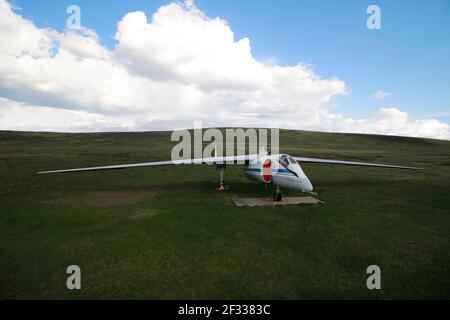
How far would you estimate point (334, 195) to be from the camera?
61.2ft

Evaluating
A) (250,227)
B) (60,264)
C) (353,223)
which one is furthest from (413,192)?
(60,264)

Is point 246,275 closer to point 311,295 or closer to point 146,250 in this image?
point 311,295

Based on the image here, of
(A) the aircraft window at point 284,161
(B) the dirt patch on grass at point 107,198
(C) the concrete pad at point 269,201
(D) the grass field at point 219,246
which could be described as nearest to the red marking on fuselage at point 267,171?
(A) the aircraft window at point 284,161

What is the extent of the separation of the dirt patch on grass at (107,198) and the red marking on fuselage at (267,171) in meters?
8.31

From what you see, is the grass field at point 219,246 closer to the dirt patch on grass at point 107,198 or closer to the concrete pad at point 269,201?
the dirt patch on grass at point 107,198

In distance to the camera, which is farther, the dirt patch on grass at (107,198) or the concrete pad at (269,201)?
the dirt patch on grass at (107,198)

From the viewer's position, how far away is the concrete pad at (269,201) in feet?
53.0

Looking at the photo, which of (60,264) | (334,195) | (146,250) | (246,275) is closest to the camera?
(246,275)

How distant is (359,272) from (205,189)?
48.3ft

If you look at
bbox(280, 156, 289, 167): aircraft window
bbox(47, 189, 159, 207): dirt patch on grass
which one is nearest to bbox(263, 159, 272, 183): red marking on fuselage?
bbox(280, 156, 289, 167): aircraft window

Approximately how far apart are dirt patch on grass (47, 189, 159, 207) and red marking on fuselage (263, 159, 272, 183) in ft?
27.2

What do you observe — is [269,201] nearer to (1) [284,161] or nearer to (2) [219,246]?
(1) [284,161]

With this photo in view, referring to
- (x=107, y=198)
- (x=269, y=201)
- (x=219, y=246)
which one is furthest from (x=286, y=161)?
(x=107, y=198)

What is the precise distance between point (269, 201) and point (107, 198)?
1138 cm
